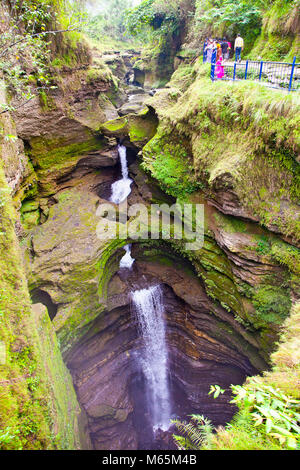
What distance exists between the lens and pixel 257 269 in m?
7.92

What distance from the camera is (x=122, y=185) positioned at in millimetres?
15117

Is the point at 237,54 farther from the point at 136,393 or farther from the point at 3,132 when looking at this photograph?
the point at 136,393

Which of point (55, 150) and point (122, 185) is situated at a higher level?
point (55, 150)

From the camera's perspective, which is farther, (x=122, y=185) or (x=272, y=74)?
(x=122, y=185)

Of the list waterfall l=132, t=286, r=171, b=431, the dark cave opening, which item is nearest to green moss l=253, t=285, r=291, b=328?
waterfall l=132, t=286, r=171, b=431

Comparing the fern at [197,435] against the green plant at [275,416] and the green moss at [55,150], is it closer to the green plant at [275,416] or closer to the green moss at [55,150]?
the green plant at [275,416]

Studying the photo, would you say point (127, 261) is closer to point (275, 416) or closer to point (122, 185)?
point (122, 185)

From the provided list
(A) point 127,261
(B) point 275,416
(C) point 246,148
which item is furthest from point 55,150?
(B) point 275,416

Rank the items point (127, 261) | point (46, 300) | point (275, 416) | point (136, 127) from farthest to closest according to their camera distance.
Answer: point (136, 127), point (127, 261), point (46, 300), point (275, 416)

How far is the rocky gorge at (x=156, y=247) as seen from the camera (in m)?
7.55

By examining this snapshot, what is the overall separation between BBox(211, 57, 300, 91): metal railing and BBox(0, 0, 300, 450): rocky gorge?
97 centimetres

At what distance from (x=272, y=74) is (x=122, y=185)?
362 inches

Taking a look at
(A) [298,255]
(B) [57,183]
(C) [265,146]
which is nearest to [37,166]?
(B) [57,183]
